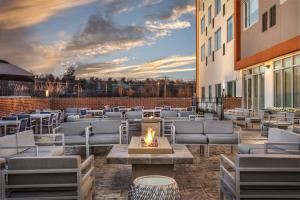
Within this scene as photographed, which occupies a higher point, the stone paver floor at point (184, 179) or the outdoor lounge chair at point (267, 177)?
the outdoor lounge chair at point (267, 177)

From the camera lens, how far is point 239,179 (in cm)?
355

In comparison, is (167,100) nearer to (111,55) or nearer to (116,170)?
(111,55)

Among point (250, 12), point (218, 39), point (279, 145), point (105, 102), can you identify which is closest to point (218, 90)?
point (218, 39)

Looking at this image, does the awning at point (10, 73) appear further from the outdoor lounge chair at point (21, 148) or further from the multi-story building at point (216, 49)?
the multi-story building at point (216, 49)

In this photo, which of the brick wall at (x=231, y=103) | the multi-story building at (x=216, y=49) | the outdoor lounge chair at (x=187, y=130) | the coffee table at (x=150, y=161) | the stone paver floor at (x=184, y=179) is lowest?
the stone paver floor at (x=184, y=179)

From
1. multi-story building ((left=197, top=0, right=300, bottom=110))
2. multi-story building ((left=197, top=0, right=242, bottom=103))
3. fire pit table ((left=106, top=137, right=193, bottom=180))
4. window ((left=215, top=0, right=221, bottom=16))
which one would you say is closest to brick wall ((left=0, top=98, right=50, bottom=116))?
fire pit table ((left=106, top=137, right=193, bottom=180))

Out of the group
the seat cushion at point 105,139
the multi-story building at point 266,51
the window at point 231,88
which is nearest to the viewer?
the seat cushion at point 105,139

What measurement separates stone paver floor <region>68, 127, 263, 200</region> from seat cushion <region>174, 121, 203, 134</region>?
604 millimetres

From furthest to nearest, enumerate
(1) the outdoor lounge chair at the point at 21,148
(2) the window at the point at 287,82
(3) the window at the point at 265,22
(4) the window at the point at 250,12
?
(4) the window at the point at 250,12 → (3) the window at the point at 265,22 → (2) the window at the point at 287,82 → (1) the outdoor lounge chair at the point at 21,148

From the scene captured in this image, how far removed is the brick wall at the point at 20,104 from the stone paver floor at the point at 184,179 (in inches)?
288

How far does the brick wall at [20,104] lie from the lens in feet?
45.3

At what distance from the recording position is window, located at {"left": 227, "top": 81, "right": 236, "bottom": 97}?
20.1 meters

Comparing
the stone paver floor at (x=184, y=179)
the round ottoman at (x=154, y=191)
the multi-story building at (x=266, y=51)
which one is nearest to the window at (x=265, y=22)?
the multi-story building at (x=266, y=51)

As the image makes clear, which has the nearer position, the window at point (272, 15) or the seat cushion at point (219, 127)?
the seat cushion at point (219, 127)
